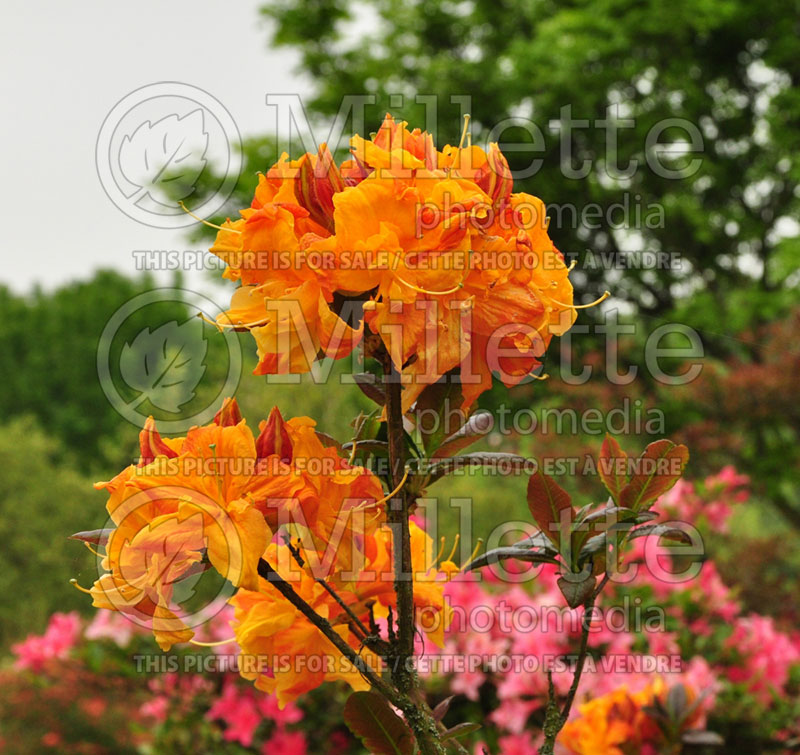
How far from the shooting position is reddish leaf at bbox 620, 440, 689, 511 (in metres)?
0.77

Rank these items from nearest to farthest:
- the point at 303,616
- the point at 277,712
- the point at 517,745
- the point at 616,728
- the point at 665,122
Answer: the point at 303,616 → the point at 616,728 → the point at 517,745 → the point at 277,712 → the point at 665,122

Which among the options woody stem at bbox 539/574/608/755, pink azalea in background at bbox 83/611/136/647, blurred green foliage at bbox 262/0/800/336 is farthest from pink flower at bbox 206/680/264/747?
blurred green foliage at bbox 262/0/800/336

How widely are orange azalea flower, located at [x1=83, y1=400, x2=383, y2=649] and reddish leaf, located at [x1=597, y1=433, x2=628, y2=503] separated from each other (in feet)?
0.81

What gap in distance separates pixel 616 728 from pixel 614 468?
0.71 metres

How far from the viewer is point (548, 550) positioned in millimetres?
808

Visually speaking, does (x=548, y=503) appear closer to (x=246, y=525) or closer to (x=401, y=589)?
(x=401, y=589)

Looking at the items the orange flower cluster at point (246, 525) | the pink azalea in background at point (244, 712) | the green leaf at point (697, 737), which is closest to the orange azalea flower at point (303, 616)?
the orange flower cluster at point (246, 525)

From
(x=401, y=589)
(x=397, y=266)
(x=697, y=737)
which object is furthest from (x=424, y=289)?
(x=697, y=737)

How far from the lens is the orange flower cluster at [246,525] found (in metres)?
0.64

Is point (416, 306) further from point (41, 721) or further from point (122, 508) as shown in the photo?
point (41, 721)

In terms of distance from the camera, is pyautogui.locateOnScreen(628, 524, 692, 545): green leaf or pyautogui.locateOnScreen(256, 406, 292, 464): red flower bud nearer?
pyautogui.locateOnScreen(256, 406, 292, 464): red flower bud

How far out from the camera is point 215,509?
647mm

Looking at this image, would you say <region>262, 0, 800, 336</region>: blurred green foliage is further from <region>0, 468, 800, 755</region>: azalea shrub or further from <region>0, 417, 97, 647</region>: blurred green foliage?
<region>0, 417, 97, 647</region>: blurred green foliage

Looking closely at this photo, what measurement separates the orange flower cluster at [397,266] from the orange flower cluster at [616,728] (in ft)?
2.76
